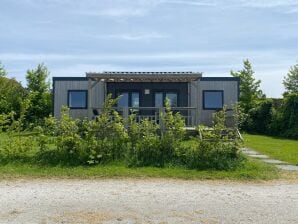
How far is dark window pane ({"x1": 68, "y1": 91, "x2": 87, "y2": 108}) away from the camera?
Answer: 23.5 m

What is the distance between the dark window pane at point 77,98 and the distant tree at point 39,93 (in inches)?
185

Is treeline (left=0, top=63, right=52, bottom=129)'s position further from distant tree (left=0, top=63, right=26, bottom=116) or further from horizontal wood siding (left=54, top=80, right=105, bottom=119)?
horizontal wood siding (left=54, top=80, right=105, bottom=119)

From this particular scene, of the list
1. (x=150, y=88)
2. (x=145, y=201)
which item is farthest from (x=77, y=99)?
(x=145, y=201)

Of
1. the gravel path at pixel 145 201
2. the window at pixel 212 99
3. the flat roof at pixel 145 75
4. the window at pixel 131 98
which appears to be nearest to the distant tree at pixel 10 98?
the window at pixel 131 98

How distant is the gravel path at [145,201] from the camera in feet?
20.5

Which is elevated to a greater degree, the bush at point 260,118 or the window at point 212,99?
the window at point 212,99

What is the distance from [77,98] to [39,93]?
6.01 meters

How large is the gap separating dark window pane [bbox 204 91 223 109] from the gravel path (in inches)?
558

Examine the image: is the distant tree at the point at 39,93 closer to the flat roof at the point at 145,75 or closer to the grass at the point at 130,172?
the flat roof at the point at 145,75

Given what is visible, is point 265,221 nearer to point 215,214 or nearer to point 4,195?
point 215,214

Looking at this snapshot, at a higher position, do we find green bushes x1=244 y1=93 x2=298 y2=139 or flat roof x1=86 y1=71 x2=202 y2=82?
flat roof x1=86 y1=71 x2=202 y2=82

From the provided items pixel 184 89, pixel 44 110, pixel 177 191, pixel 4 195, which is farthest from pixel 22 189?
pixel 44 110

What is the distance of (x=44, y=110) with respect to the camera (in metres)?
28.0

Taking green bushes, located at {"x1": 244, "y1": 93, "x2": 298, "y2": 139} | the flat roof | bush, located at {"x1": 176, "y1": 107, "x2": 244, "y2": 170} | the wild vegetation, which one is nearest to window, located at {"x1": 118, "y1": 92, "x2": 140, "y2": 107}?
the flat roof
